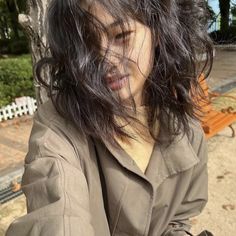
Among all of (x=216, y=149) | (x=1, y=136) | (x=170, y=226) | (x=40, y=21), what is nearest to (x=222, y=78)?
(x=216, y=149)

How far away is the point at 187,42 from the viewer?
149 centimetres

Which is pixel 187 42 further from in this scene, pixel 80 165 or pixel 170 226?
pixel 170 226

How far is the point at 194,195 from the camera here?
5.65ft

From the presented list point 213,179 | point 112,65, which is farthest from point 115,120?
point 213,179

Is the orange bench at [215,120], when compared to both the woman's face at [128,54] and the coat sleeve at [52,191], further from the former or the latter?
the coat sleeve at [52,191]

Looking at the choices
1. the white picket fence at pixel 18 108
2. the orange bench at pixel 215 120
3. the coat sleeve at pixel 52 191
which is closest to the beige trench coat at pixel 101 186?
the coat sleeve at pixel 52 191

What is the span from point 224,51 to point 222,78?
5.32 meters

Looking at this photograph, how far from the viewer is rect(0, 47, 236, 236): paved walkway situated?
333 centimetres

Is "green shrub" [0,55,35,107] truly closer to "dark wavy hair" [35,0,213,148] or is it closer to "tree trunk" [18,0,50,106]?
"tree trunk" [18,0,50,106]

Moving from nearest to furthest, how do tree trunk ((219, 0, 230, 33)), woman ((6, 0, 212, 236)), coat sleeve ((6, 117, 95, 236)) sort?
coat sleeve ((6, 117, 95, 236)) < woman ((6, 0, 212, 236)) < tree trunk ((219, 0, 230, 33))

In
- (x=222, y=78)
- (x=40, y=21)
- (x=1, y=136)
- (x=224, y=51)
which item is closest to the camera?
(x=40, y=21)

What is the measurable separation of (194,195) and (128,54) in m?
0.74

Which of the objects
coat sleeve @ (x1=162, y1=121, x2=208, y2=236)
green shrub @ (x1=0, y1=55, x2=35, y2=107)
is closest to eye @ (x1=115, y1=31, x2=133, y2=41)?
coat sleeve @ (x1=162, y1=121, x2=208, y2=236)

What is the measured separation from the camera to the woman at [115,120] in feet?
3.64
